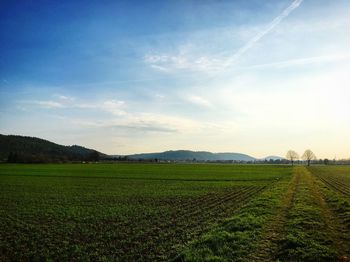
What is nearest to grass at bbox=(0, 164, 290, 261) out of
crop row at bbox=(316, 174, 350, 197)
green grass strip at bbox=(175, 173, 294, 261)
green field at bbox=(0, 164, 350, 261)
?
green field at bbox=(0, 164, 350, 261)

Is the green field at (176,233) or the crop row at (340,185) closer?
the green field at (176,233)

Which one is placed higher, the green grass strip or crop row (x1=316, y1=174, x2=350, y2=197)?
crop row (x1=316, y1=174, x2=350, y2=197)

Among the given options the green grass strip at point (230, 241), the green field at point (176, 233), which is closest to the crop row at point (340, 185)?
the green field at point (176, 233)

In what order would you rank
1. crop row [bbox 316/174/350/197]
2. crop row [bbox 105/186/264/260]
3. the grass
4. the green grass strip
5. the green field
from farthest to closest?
crop row [bbox 316/174/350/197] → the grass → crop row [bbox 105/186/264/260] → the green field → the green grass strip

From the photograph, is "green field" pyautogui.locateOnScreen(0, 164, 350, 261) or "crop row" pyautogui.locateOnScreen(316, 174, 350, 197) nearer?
"green field" pyautogui.locateOnScreen(0, 164, 350, 261)

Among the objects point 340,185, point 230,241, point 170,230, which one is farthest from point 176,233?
point 340,185

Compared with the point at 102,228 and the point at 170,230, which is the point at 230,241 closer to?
the point at 170,230

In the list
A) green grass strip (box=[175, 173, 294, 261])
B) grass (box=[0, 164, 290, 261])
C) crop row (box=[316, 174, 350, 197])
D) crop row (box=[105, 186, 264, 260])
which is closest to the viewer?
green grass strip (box=[175, 173, 294, 261])

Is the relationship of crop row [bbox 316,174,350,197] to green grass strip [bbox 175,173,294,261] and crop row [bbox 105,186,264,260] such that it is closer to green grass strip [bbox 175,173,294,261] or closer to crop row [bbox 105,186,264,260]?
crop row [bbox 105,186,264,260]

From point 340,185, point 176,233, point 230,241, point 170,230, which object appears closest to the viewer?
point 230,241

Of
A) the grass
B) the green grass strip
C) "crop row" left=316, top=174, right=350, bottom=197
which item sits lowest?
the grass

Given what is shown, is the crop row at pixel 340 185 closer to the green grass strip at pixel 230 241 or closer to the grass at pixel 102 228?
the grass at pixel 102 228

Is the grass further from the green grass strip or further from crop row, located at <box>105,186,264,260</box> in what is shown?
the green grass strip

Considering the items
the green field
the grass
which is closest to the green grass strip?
the green field
